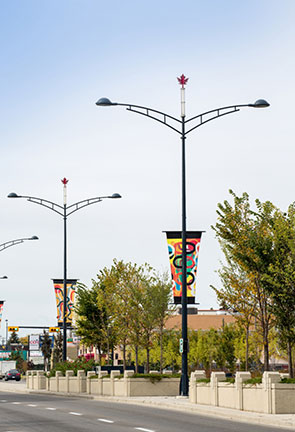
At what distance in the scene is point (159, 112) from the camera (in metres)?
32.6

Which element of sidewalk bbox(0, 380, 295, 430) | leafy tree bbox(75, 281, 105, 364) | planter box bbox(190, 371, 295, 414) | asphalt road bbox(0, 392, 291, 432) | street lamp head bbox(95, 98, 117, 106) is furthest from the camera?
leafy tree bbox(75, 281, 105, 364)

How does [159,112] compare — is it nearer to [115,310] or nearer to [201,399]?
[201,399]

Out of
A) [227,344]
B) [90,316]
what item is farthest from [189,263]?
[227,344]

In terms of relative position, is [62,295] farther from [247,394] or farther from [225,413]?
[225,413]

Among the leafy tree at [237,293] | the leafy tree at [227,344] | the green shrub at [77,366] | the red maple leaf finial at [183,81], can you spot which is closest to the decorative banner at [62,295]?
the green shrub at [77,366]

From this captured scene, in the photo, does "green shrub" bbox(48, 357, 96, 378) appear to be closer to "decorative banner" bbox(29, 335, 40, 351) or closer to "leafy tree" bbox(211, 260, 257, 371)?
"leafy tree" bbox(211, 260, 257, 371)

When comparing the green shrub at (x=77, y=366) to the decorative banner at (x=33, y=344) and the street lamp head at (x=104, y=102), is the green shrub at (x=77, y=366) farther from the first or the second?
the decorative banner at (x=33, y=344)

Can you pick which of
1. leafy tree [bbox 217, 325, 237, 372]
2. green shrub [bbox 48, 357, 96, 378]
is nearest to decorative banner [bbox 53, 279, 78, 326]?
green shrub [bbox 48, 357, 96, 378]

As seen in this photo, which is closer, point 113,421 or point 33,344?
point 113,421

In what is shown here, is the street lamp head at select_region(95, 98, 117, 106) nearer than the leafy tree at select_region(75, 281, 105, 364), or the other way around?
the street lamp head at select_region(95, 98, 117, 106)

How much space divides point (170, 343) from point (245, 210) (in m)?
54.8

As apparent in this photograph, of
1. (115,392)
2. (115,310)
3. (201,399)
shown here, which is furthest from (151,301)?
(201,399)

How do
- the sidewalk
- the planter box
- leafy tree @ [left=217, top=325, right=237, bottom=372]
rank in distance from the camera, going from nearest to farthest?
the sidewalk
the planter box
leafy tree @ [left=217, top=325, right=237, bottom=372]

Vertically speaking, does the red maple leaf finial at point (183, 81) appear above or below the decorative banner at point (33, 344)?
above
